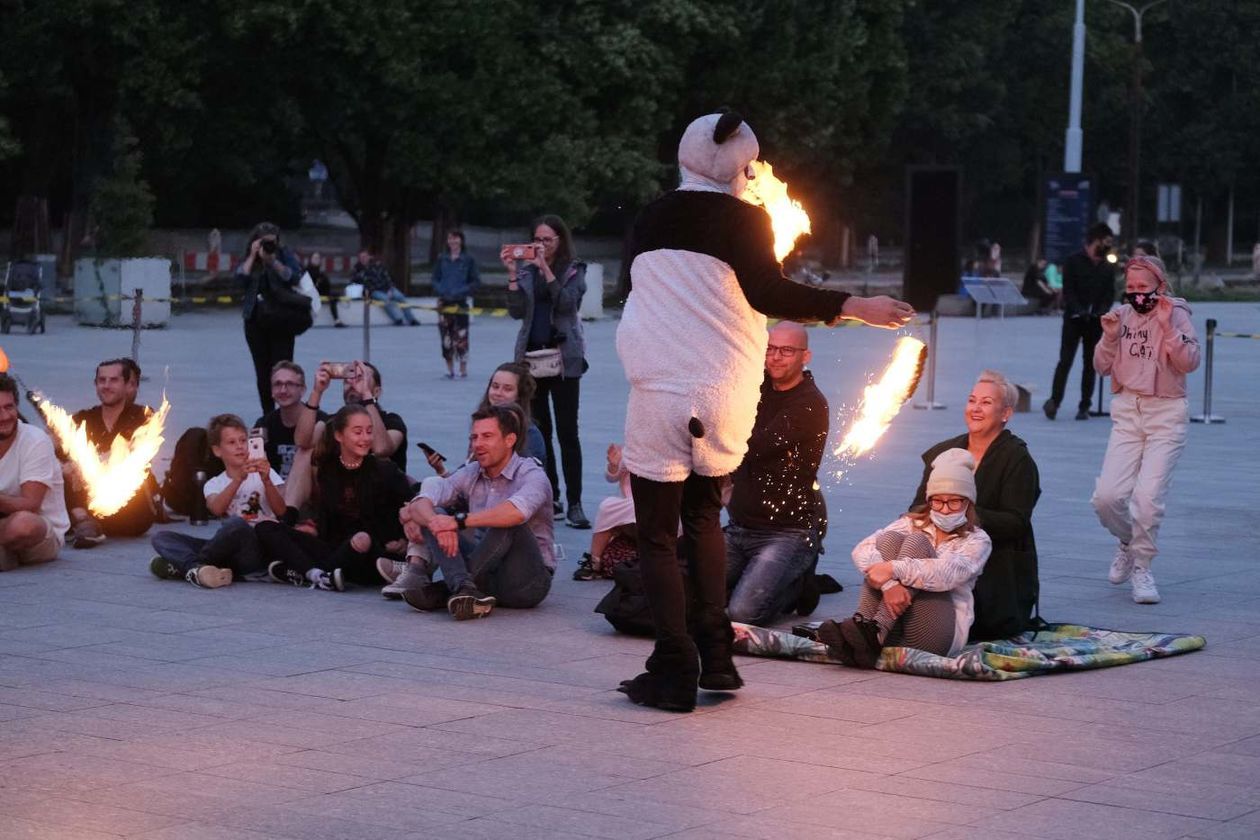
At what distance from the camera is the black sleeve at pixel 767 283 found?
7.33 meters

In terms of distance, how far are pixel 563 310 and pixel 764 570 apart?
394 centimetres

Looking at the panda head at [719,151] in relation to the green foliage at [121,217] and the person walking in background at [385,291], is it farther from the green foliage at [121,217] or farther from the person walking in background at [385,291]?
the green foliage at [121,217]

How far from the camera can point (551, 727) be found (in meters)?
7.29

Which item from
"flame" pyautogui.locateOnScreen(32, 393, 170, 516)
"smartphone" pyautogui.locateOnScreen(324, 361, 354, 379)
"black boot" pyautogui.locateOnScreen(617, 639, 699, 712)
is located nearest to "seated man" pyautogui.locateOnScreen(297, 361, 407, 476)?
"smartphone" pyautogui.locateOnScreen(324, 361, 354, 379)

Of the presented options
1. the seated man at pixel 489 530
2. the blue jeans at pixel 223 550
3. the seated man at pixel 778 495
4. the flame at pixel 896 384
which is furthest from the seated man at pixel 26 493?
the flame at pixel 896 384

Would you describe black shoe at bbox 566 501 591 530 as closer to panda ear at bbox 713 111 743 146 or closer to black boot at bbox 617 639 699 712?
black boot at bbox 617 639 699 712

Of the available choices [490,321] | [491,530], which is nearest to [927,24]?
[490,321]

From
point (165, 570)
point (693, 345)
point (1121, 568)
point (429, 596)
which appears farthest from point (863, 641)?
point (165, 570)

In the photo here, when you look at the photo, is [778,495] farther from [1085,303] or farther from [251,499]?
[1085,303]

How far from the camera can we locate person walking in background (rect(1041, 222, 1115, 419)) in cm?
2114

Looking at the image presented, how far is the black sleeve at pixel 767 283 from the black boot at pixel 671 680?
47.0 inches

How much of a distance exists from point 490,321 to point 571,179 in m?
7.25

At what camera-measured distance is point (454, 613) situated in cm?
962

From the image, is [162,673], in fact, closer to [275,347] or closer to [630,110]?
[275,347]
